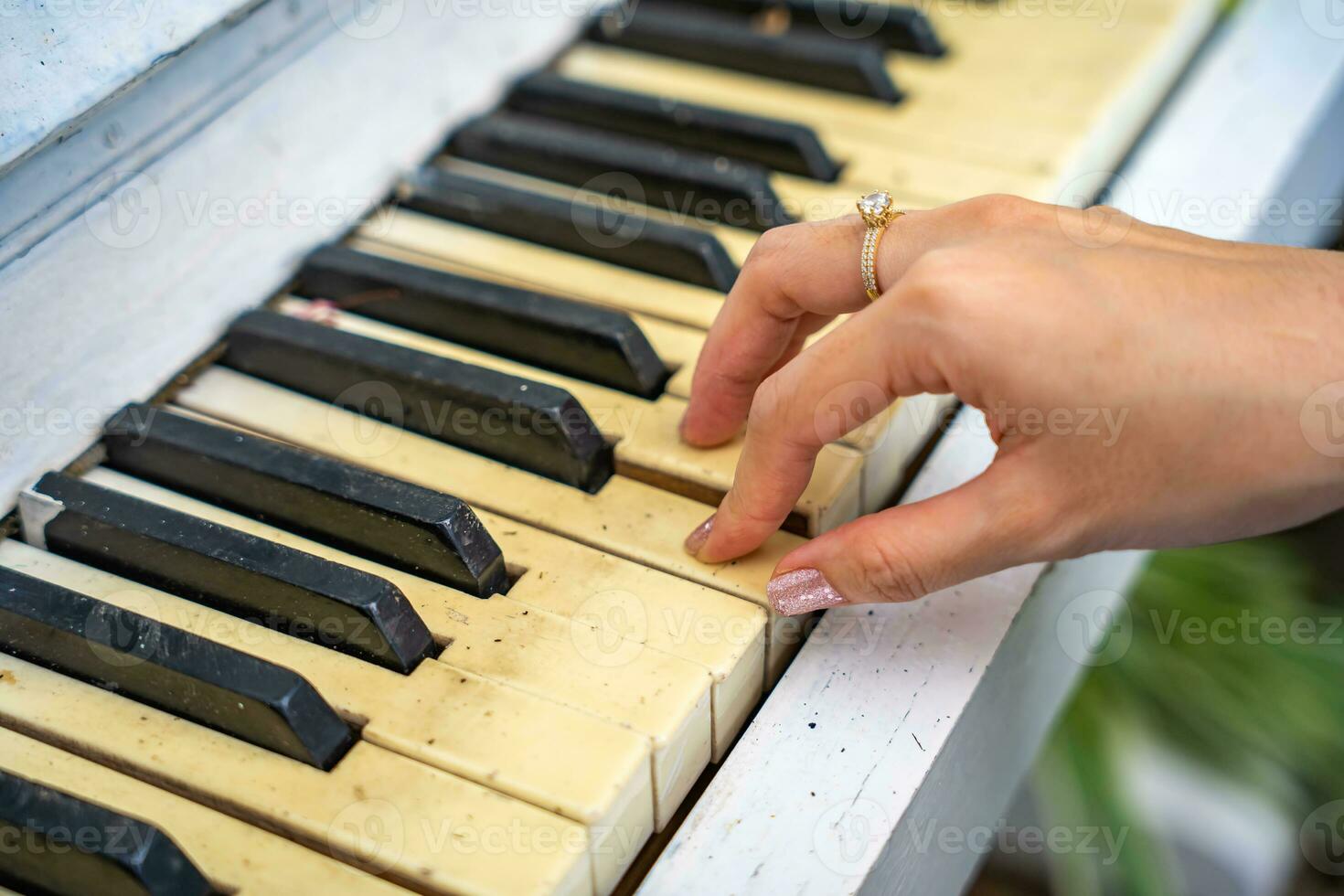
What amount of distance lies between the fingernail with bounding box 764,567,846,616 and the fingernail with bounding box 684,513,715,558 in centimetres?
8

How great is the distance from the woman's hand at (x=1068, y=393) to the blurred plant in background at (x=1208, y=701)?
1.23 meters

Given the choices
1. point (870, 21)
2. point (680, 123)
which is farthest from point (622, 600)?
point (870, 21)

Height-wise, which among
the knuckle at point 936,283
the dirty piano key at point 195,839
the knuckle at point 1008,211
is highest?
the knuckle at point 936,283

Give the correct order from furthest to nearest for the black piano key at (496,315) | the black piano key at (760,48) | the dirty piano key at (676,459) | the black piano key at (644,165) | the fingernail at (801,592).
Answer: the black piano key at (760,48), the black piano key at (644,165), the black piano key at (496,315), the dirty piano key at (676,459), the fingernail at (801,592)

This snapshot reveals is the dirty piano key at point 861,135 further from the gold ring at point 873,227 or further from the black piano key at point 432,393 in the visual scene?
the black piano key at point 432,393

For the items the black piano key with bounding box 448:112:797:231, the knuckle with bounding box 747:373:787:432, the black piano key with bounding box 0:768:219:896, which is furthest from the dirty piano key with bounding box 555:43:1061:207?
the black piano key with bounding box 0:768:219:896

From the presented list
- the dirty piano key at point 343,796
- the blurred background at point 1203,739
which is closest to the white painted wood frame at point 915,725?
the dirty piano key at point 343,796

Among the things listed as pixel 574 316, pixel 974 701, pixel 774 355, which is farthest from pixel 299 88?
pixel 974 701

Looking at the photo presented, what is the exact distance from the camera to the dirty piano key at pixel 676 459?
3.64 feet

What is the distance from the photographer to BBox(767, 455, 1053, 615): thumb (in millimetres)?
951

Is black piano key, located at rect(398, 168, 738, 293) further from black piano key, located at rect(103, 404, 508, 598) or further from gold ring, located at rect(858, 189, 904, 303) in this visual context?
black piano key, located at rect(103, 404, 508, 598)

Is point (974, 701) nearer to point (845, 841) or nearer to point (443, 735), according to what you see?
point (845, 841)

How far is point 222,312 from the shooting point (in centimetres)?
128

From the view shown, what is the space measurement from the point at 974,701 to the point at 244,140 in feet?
2.96
